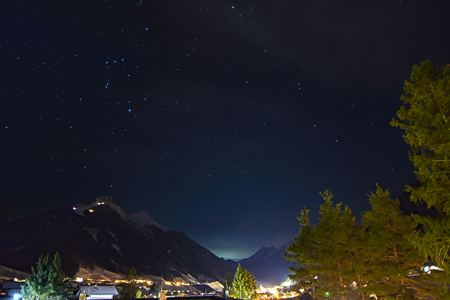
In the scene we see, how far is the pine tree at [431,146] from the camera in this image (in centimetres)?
1150

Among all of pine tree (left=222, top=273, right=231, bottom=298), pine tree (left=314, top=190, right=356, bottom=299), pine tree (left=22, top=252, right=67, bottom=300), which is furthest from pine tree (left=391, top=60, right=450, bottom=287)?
pine tree (left=22, top=252, right=67, bottom=300)

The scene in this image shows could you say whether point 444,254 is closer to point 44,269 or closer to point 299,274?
point 299,274

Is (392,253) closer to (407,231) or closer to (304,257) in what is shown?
(407,231)

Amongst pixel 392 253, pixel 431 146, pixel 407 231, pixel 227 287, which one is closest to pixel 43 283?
pixel 227 287

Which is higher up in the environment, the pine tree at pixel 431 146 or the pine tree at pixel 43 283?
the pine tree at pixel 431 146

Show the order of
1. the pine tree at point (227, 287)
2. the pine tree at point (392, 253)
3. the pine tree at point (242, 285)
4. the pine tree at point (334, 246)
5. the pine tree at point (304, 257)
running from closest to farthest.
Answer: the pine tree at point (227, 287)
the pine tree at point (392, 253)
the pine tree at point (334, 246)
the pine tree at point (304, 257)
the pine tree at point (242, 285)

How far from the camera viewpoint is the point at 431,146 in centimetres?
1245

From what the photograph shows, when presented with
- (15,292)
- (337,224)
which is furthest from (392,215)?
(15,292)

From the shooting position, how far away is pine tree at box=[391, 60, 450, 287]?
11500mm

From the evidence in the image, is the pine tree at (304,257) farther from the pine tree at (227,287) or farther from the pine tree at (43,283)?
the pine tree at (43,283)

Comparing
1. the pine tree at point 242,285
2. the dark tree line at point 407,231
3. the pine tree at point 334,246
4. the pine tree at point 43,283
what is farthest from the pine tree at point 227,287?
the pine tree at point 43,283

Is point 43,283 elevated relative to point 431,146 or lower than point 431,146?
lower

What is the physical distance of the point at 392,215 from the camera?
22.6m

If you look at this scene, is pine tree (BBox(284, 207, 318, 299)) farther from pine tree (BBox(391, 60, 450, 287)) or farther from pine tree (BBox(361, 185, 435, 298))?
pine tree (BBox(391, 60, 450, 287))
